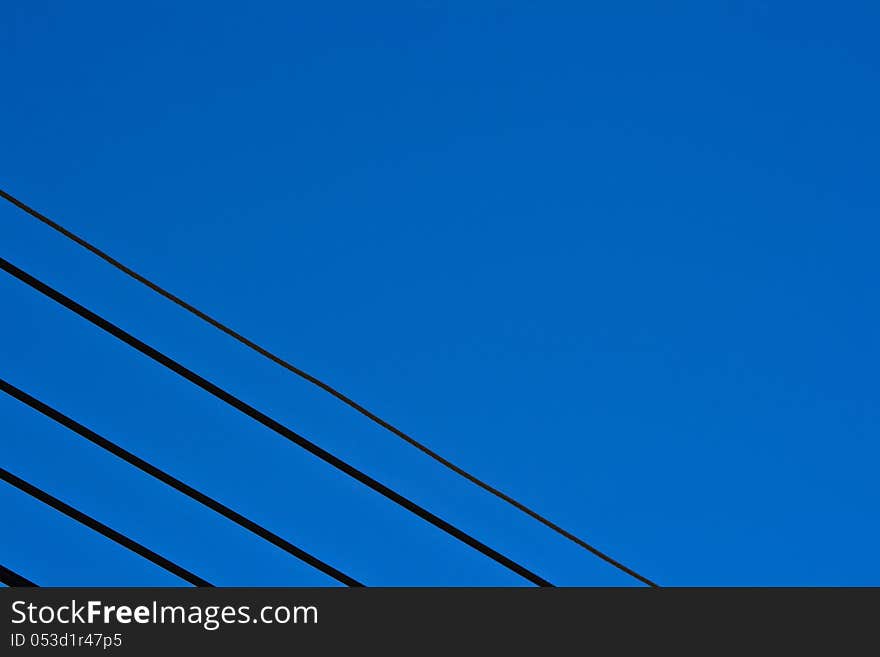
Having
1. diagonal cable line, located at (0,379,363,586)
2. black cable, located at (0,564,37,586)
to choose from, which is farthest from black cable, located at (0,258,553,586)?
black cable, located at (0,564,37,586)

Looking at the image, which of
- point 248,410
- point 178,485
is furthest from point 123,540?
point 248,410

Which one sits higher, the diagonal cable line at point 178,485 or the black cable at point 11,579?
the diagonal cable line at point 178,485

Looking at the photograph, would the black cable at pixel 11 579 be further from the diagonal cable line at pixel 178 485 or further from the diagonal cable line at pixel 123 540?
the diagonal cable line at pixel 178 485
